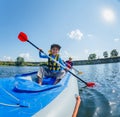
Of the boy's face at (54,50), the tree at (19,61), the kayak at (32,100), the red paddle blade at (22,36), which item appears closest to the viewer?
the kayak at (32,100)

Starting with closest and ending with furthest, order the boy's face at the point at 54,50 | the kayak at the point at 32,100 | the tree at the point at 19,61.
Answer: the kayak at the point at 32,100, the boy's face at the point at 54,50, the tree at the point at 19,61

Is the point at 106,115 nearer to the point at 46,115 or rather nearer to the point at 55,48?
the point at 46,115

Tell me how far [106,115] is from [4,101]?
2.97m

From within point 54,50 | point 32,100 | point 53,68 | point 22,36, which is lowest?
point 32,100

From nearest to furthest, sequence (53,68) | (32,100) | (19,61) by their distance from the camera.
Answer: (32,100) → (53,68) → (19,61)

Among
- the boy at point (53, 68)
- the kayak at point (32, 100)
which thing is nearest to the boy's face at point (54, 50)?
the boy at point (53, 68)

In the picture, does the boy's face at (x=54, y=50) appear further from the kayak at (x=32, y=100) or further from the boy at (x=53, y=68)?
the kayak at (x=32, y=100)

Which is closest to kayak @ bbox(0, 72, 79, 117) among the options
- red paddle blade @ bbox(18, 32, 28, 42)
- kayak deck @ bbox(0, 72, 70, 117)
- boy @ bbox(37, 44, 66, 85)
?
kayak deck @ bbox(0, 72, 70, 117)

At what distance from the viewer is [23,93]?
3.94 m

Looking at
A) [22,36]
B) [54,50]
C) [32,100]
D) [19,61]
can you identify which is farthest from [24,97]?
[19,61]

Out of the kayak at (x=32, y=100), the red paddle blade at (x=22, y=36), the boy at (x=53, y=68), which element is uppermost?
the red paddle blade at (x=22, y=36)

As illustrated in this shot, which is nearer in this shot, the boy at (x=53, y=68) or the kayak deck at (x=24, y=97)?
the kayak deck at (x=24, y=97)

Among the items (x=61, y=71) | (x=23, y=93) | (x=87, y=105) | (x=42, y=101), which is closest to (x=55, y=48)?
(x=61, y=71)

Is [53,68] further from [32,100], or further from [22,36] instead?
[32,100]
